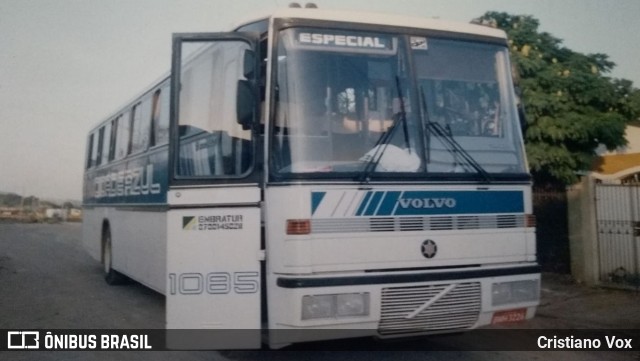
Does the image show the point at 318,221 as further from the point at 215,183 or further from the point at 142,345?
the point at 142,345

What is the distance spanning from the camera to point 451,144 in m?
5.92

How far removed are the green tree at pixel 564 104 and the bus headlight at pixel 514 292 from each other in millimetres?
7839

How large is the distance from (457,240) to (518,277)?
827 millimetres

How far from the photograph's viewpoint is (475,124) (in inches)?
245

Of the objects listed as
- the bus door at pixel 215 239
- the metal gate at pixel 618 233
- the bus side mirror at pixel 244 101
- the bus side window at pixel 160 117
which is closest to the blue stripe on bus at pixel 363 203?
the bus door at pixel 215 239

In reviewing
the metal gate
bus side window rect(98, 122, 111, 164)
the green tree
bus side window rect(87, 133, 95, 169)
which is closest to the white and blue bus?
the metal gate

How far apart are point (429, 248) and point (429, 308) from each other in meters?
0.54

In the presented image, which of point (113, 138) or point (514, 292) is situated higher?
point (113, 138)

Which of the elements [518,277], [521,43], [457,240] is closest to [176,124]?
[457,240]

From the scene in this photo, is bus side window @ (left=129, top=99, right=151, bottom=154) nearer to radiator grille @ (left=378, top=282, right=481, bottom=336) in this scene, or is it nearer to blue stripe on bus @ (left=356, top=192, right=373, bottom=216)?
blue stripe on bus @ (left=356, top=192, right=373, bottom=216)

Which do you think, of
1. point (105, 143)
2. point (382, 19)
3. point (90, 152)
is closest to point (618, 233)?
point (382, 19)

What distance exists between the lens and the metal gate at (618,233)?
10.7 m

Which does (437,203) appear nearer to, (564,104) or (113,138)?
(113,138)

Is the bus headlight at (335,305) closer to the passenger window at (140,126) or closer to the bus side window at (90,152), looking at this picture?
the passenger window at (140,126)
